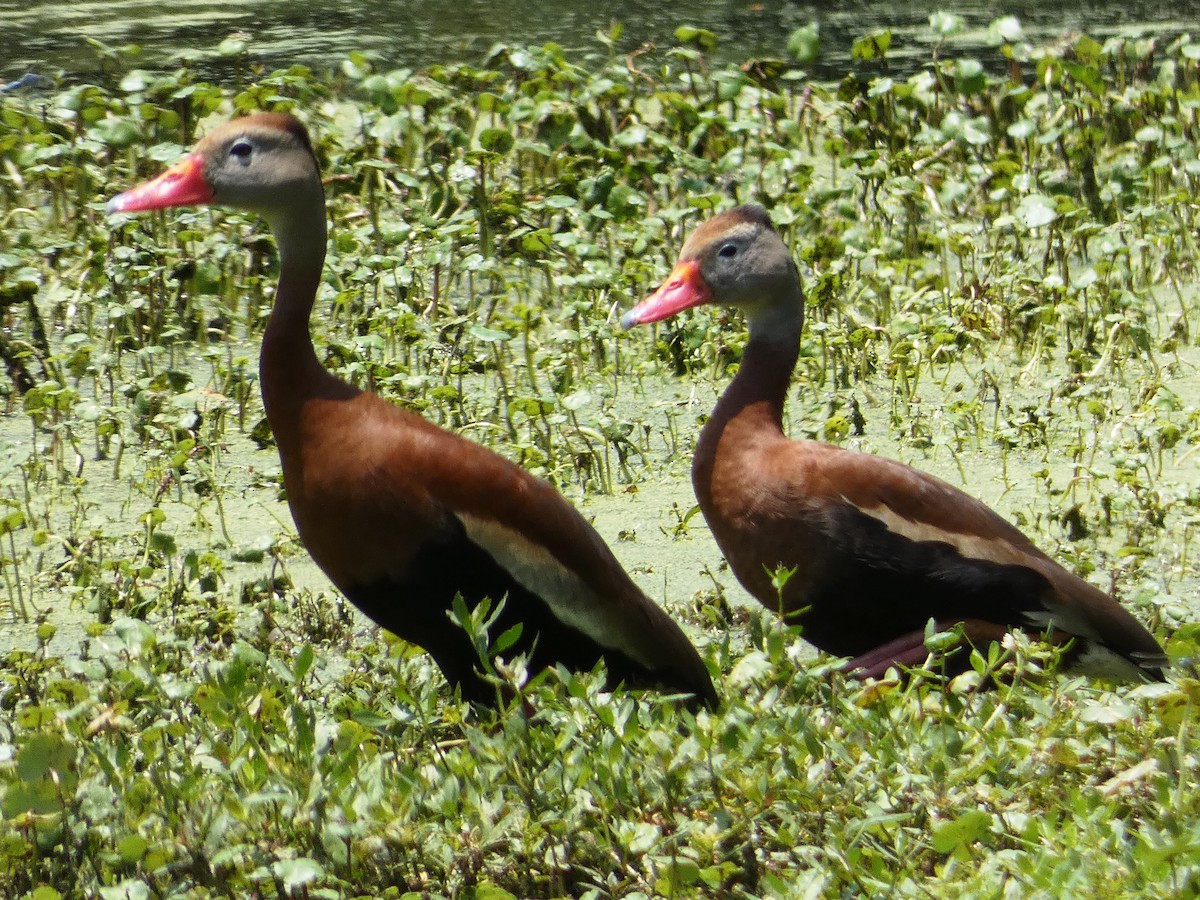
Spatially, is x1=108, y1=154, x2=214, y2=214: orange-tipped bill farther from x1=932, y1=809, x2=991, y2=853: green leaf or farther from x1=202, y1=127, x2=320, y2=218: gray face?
x1=932, y1=809, x2=991, y2=853: green leaf

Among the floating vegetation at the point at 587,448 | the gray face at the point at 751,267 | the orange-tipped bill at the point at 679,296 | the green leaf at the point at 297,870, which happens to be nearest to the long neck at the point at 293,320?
the floating vegetation at the point at 587,448

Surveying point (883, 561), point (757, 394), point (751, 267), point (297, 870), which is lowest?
point (883, 561)

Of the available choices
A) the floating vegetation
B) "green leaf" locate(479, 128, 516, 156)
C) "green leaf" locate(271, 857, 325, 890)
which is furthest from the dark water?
"green leaf" locate(271, 857, 325, 890)

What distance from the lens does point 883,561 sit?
3.67m

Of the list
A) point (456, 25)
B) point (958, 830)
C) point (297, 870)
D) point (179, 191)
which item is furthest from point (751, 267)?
point (456, 25)

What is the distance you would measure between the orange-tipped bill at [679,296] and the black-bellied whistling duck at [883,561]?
52 centimetres

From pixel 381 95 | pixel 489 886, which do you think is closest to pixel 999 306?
pixel 381 95

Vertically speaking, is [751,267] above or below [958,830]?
above

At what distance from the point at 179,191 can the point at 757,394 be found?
1338 millimetres

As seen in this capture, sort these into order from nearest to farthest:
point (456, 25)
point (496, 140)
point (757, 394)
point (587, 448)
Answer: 1. point (757, 394)
2. point (587, 448)
3. point (496, 140)
4. point (456, 25)

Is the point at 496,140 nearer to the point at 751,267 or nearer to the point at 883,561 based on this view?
the point at 751,267

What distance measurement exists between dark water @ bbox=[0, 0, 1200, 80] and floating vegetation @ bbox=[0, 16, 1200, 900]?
655 millimetres

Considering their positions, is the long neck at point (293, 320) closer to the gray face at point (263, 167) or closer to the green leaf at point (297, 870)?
the gray face at point (263, 167)

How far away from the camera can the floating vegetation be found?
2715mm
